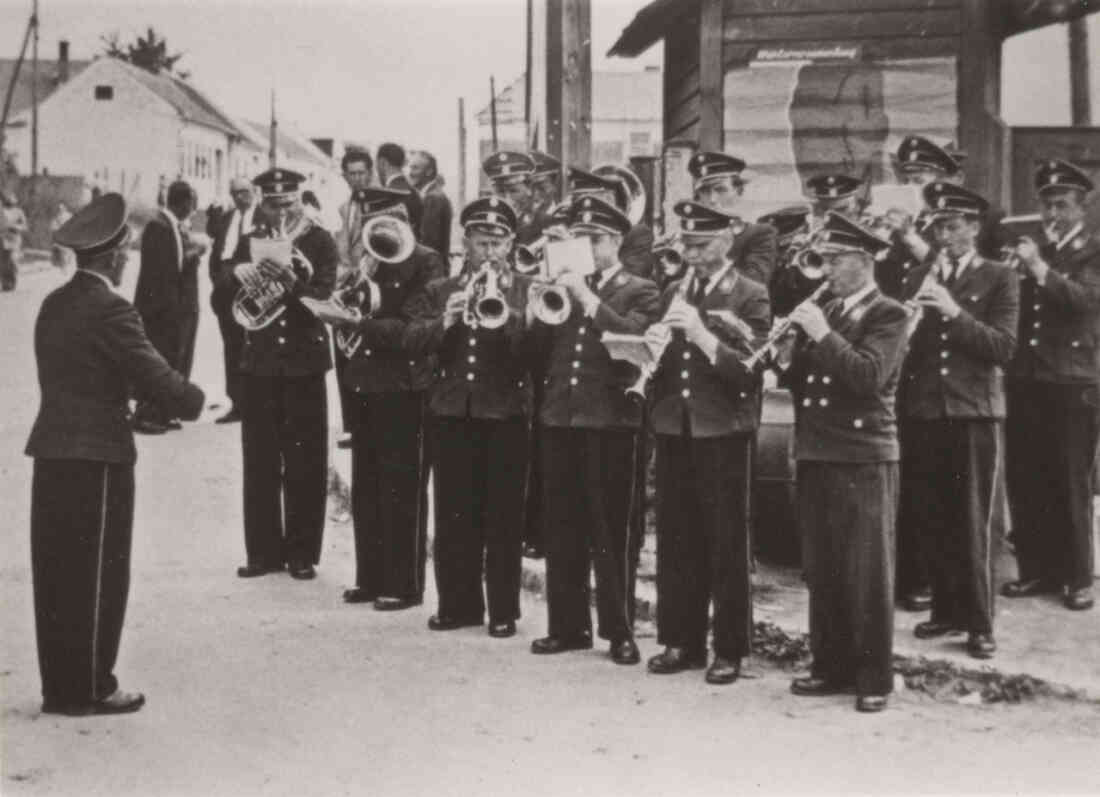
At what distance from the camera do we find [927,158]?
23.6ft

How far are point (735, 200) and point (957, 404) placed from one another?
1.53 metres

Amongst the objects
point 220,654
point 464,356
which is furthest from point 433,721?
point 464,356

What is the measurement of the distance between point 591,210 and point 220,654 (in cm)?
265

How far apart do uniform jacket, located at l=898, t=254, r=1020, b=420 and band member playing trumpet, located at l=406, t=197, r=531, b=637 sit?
6.30ft

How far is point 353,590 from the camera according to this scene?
320 inches

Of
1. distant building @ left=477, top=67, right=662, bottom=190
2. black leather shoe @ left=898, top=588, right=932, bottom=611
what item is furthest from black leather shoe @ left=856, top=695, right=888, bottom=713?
distant building @ left=477, top=67, right=662, bottom=190

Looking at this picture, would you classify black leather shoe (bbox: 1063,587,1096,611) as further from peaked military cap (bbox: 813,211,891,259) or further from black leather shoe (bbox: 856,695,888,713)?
peaked military cap (bbox: 813,211,891,259)

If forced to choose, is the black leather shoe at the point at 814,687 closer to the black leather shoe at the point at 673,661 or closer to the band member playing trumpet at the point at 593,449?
the black leather shoe at the point at 673,661

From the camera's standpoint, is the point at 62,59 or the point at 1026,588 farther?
the point at 1026,588

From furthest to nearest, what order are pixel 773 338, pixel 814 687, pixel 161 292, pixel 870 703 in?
pixel 161 292, pixel 814 687, pixel 773 338, pixel 870 703

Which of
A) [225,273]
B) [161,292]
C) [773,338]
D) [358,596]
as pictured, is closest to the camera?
[773,338]

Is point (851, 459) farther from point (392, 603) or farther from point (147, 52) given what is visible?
point (147, 52)

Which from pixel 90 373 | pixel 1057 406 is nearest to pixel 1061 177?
pixel 1057 406

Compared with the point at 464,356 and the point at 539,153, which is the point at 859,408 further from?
the point at 539,153
